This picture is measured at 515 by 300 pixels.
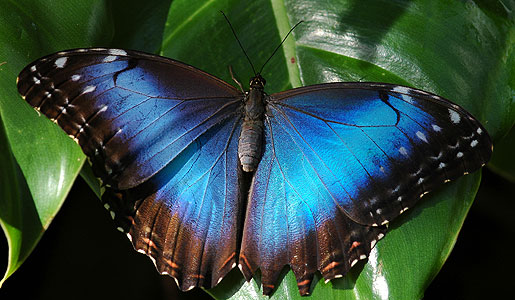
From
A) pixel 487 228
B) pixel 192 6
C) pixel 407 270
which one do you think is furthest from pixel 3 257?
pixel 487 228

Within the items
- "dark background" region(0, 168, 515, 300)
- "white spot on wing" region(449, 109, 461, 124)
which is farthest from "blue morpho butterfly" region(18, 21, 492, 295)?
"dark background" region(0, 168, 515, 300)

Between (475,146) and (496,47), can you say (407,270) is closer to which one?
(475,146)

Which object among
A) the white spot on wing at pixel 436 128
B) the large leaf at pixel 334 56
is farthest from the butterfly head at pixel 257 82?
the white spot on wing at pixel 436 128

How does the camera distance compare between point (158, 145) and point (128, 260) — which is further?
point (128, 260)

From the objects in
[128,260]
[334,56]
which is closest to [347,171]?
[334,56]

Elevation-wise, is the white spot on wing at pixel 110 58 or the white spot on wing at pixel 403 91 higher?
the white spot on wing at pixel 110 58

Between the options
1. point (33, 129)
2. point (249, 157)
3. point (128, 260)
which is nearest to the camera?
point (33, 129)

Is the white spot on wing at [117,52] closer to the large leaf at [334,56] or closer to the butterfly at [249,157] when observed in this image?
the butterfly at [249,157]

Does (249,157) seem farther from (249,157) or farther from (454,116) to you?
(454,116)
